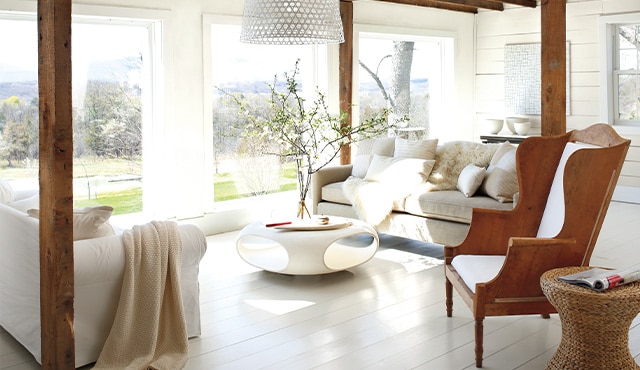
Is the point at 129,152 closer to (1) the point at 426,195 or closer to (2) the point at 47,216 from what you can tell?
(1) the point at 426,195

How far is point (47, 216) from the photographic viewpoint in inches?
125

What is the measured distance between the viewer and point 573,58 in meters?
8.77

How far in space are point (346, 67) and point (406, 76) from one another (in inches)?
57.0

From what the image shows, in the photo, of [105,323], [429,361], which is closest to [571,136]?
[429,361]

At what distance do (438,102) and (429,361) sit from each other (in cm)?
637

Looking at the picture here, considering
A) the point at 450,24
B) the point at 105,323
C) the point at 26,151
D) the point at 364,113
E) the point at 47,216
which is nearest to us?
Result: the point at 47,216

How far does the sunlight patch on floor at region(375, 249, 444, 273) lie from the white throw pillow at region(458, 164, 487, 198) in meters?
0.59

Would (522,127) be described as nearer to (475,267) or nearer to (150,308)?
(475,267)

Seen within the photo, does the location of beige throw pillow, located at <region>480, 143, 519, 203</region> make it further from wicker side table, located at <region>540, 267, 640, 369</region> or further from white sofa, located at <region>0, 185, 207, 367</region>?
white sofa, located at <region>0, 185, 207, 367</region>

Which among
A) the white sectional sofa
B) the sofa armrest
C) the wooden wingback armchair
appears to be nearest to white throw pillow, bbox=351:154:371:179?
the white sectional sofa

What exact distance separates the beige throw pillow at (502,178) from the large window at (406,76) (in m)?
2.99

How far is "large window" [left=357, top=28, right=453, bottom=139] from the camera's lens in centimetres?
860

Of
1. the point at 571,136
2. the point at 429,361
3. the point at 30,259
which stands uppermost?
the point at 571,136

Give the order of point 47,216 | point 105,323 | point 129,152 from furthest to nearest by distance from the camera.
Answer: point 129,152 → point 105,323 → point 47,216
